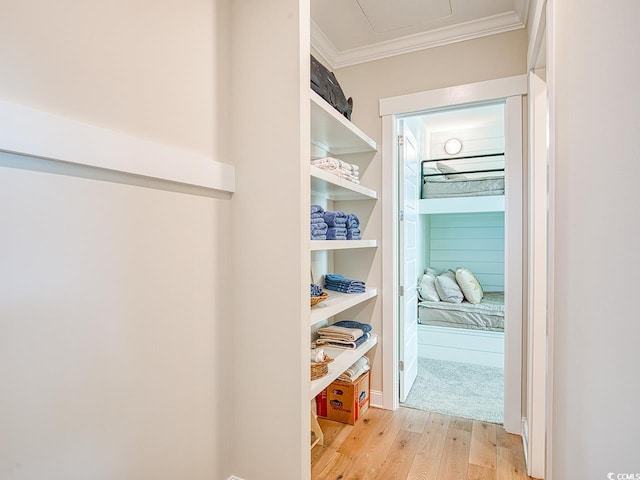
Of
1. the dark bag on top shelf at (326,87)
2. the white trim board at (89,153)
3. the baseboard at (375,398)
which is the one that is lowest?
the baseboard at (375,398)

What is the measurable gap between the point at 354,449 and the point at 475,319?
7.20 feet

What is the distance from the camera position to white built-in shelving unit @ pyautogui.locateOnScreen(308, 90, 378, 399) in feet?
5.60

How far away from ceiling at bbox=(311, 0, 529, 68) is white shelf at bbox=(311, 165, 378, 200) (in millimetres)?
1004

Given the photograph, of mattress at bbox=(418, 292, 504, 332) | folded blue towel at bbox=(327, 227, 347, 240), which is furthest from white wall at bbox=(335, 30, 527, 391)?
mattress at bbox=(418, 292, 504, 332)

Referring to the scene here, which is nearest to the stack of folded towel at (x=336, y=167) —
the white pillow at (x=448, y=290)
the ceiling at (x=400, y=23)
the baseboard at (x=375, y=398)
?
the ceiling at (x=400, y=23)

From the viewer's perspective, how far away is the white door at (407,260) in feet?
8.36

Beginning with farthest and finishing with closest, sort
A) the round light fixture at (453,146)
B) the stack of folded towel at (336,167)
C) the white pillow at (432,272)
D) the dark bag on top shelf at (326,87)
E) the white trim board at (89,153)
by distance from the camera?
the round light fixture at (453,146) → the white pillow at (432,272) → the stack of folded towel at (336,167) → the dark bag on top shelf at (326,87) → the white trim board at (89,153)

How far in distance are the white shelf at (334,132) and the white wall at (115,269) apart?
0.51 m

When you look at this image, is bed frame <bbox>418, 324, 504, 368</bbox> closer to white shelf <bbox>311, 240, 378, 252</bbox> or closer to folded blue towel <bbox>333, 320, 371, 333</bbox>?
folded blue towel <bbox>333, 320, 371, 333</bbox>

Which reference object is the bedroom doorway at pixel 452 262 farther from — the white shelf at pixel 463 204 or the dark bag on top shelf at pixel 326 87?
the dark bag on top shelf at pixel 326 87

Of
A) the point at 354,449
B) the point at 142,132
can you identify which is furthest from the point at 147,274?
the point at 354,449

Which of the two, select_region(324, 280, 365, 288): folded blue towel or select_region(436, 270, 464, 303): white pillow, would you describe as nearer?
select_region(324, 280, 365, 288): folded blue towel

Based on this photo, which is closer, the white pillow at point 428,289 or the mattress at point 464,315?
the mattress at point 464,315

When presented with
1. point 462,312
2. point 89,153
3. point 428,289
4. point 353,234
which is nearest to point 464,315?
point 462,312
